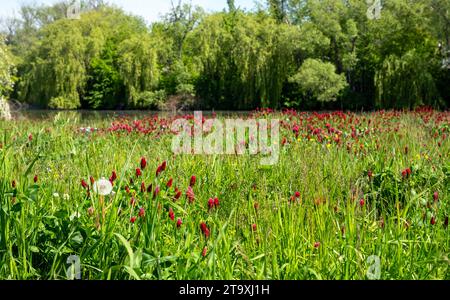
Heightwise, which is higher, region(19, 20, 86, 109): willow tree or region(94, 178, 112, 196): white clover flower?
region(19, 20, 86, 109): willow tree

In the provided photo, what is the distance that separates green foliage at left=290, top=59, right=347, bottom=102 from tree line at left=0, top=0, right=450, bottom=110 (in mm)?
69

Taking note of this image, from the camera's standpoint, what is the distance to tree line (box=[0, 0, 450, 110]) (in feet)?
96.0

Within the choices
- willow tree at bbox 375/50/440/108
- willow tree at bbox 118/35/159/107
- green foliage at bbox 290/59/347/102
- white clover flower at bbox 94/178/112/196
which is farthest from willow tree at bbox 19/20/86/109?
white clover flower at bbox 94/178/112/196

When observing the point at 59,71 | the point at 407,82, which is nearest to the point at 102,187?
the point at 407,82

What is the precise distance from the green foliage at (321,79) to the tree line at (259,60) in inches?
2.7

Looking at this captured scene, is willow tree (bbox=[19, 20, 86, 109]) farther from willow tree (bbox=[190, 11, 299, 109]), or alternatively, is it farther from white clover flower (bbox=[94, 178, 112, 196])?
white clover flower (bbox=[94, 178, 112, 196])

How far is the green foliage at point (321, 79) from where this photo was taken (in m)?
32.0

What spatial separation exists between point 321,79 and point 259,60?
17.5 feet

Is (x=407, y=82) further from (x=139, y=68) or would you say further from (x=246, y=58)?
(x=139, y=68)

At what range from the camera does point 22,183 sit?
7.73ft

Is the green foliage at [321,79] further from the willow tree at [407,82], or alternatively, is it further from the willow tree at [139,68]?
the willow tree at [139,68]

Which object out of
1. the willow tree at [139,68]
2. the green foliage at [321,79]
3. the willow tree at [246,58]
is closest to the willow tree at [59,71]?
the willow tree at [139,68]

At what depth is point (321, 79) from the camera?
3238cm
